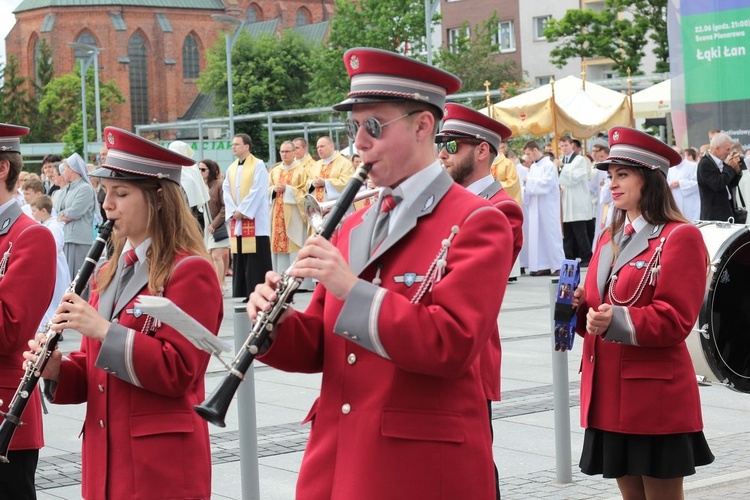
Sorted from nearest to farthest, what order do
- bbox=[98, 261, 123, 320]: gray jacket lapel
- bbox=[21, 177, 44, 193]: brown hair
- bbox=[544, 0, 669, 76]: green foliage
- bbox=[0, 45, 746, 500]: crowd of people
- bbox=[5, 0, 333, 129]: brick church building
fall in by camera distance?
bbox=[0, 45, 746, 500]: crowd of people < bbox=[98, 261, 123, 320]: gray jacket lapel < bbox=[21, 177, 44, 193]: brown hair < bbox=[544, 0, 669, 76]: green foliage < bbox=[5, 0, 333, 129]: brick church building

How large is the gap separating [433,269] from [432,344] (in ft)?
0.85

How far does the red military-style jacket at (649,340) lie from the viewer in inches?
201

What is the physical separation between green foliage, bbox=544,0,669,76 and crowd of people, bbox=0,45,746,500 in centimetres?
4022

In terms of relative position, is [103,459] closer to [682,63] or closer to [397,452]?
[397,452]

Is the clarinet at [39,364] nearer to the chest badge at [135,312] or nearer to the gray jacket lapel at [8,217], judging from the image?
the chest badge at [135,312]

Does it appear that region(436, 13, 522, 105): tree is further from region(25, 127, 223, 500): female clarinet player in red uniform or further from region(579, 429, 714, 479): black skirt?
region(25, 127, 223, 500): female clarinet player in red uniform

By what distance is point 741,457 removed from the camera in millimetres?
7496


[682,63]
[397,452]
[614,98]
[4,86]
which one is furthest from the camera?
[4,86]

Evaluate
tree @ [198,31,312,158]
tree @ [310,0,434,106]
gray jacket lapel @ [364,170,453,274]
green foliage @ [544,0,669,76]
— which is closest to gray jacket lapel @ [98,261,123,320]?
gray jacket lapel @ [364,170,453,274]

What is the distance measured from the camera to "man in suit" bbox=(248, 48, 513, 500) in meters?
3.17

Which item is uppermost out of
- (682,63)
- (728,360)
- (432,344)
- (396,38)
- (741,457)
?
(396,38)

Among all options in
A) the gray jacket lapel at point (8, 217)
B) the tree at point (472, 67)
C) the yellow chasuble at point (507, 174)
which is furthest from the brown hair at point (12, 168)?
the tree at point (472, 67)

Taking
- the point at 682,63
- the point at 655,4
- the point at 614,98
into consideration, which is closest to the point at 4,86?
the point at 655,4

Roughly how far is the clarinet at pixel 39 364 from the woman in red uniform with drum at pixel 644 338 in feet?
6.67
